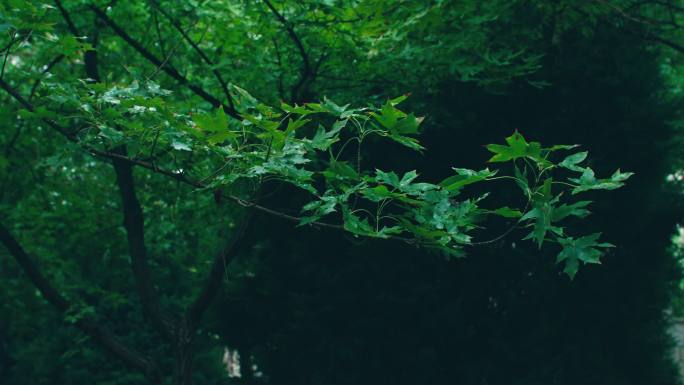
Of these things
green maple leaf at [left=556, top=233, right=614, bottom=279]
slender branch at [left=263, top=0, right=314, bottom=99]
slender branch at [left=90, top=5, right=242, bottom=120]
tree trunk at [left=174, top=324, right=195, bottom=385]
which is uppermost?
slender branch at [left=90, top=5, right=242, bottom=120]

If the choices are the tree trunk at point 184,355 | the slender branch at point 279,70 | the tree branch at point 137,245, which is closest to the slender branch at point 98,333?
the tree trunk at point 184,355

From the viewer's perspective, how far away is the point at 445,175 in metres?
7.98

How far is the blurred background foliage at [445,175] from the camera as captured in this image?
7508 millimetres

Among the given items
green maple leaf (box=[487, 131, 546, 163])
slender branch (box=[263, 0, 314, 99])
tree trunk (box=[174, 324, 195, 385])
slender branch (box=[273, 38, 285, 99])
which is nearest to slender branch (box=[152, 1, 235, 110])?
slender branch (box=[273, 38, 285, 99])

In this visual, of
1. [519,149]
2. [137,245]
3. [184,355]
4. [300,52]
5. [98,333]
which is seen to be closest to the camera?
[519,149]

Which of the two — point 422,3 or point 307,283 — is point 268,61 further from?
point 307,283

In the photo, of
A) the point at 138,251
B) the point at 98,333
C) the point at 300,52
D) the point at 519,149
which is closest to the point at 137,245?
the point at 138,251

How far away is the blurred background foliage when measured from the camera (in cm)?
751

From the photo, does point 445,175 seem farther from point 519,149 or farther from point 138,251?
point 519,149

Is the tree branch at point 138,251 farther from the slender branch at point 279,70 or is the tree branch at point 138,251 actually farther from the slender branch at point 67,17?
the slender branch at point 279,70

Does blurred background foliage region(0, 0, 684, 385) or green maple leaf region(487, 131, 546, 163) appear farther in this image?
blurred background foliage region(0, 0, 684, 385)

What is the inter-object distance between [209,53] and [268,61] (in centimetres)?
110

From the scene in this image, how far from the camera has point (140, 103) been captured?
442 cm

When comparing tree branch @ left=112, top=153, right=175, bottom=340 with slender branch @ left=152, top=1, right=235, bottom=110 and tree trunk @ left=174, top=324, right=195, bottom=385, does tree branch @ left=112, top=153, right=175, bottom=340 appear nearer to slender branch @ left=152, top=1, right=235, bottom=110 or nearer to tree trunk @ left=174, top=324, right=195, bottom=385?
tree trunk @ left=174, top=324, right=195, bottom=385
